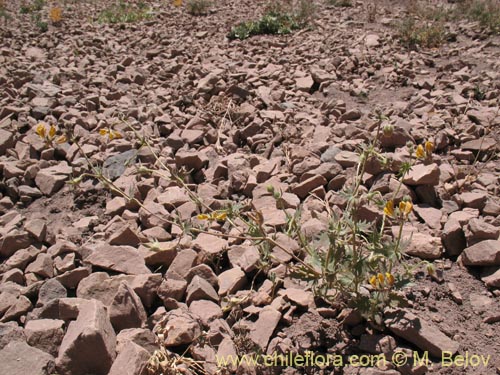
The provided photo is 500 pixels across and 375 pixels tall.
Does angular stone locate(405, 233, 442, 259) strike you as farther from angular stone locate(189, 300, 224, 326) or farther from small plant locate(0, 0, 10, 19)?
small plant locate(0, 0, 10, 19)

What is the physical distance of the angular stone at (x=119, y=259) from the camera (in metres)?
2.33

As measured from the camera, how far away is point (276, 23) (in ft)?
19.5

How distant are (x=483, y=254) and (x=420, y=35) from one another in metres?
3.61

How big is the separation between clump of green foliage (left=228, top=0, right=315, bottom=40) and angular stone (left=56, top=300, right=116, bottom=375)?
15.6ft

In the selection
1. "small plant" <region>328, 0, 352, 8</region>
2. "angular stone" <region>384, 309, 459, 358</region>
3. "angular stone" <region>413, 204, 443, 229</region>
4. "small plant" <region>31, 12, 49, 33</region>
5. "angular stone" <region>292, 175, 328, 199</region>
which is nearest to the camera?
"angular stone" <region>384, 309, 459, 358</region>

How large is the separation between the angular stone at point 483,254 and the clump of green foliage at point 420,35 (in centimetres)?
342

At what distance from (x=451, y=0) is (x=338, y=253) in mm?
6390

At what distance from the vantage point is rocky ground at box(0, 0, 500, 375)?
1.87 m

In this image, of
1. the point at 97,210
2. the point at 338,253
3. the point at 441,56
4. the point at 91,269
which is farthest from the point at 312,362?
the point at 441,56

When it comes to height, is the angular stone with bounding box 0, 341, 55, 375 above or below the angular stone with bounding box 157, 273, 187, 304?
above

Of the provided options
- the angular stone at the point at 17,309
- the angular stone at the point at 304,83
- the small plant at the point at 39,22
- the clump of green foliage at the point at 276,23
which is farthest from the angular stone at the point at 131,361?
the small plant at the point at 39,22

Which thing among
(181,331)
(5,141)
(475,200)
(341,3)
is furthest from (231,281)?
(341,3)

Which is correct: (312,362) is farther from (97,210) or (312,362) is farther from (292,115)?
(292,115)

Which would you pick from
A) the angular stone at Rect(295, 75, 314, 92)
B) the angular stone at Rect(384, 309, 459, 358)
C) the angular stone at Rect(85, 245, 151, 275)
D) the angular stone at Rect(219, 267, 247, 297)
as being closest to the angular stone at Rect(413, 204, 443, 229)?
the angular stone at Rect(384, 309, 459, 358)
